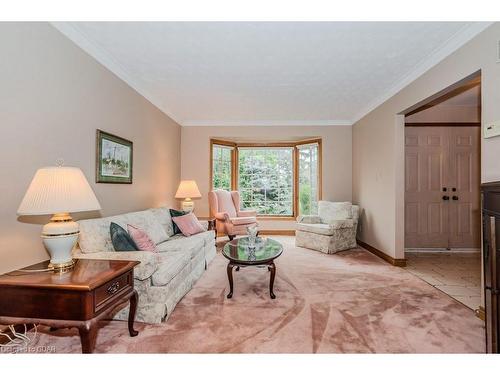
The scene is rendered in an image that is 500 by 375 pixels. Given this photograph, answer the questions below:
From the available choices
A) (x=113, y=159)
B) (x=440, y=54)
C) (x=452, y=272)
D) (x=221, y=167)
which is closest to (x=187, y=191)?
(x=221, y=167)

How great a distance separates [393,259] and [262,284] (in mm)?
2136

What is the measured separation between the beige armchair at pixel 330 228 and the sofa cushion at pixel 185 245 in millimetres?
2138

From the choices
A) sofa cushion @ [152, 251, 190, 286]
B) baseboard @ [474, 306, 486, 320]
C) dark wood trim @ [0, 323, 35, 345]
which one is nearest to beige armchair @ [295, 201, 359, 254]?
baseboard @ [474, 306, 486, 320]

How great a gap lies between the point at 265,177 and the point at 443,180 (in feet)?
12.0

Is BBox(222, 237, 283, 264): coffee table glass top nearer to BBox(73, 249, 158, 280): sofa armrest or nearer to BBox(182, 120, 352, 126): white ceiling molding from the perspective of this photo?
BBox(73, 249, 158, 280): sofa armrest

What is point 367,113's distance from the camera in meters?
4.67

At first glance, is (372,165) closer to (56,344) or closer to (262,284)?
(262,284)

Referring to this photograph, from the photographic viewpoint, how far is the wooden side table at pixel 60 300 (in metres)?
1.40

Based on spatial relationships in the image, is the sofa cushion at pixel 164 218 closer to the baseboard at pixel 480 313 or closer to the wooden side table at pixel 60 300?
the wooden side table at pixel 60 300

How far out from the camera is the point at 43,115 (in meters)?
2.06

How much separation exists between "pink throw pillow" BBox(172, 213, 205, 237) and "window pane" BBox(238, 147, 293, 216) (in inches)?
104

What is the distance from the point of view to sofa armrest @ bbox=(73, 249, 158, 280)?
2.01 metres

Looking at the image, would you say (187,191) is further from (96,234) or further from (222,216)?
(96,234)
